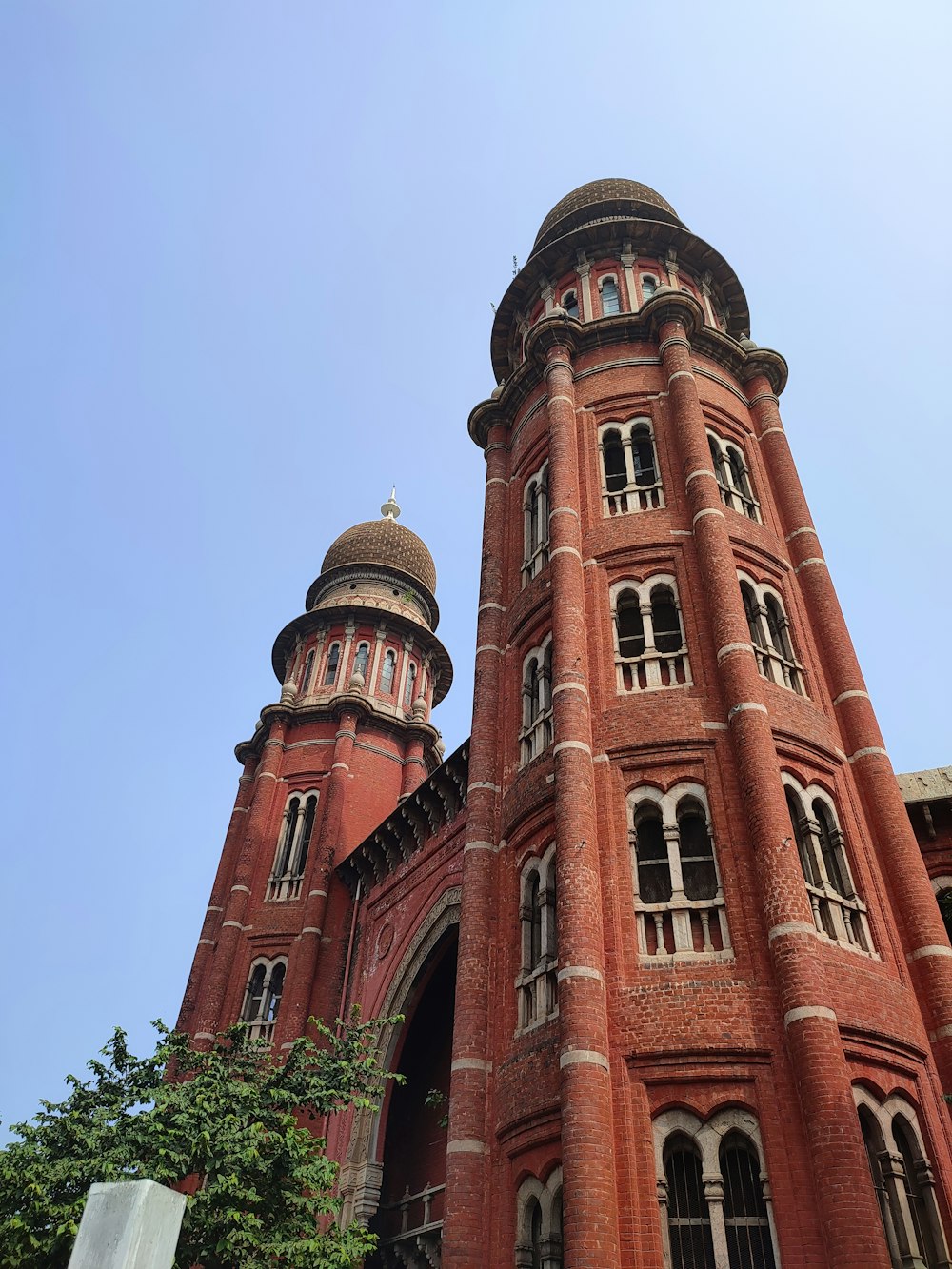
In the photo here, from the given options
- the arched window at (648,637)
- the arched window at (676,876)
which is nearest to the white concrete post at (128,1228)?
the arched window at (676,876)

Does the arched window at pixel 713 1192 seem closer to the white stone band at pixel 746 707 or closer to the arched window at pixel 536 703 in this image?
the white stone band at pixel 746 707

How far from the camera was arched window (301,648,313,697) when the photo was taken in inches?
1374

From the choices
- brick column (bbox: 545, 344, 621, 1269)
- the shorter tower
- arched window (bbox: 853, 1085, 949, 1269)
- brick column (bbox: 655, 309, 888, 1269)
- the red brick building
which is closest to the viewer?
brick column (bbox: 655, 309, 888, 1269)

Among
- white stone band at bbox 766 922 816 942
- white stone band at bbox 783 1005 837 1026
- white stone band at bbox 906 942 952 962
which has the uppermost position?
white stone band at bbox 906 942 952 962

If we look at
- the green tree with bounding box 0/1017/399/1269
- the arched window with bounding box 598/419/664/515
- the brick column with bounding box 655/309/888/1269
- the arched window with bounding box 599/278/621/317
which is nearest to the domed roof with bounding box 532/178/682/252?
the arched window with bounding box 599/278/621/317

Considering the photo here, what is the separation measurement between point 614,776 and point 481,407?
1153cm

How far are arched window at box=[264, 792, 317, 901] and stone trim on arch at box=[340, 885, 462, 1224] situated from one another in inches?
278

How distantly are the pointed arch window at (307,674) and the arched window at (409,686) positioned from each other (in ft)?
11.1

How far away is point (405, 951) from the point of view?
2298 centimetres

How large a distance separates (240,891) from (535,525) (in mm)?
14584

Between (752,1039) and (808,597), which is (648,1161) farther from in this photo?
(808,597)

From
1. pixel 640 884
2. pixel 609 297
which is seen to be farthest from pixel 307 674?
pixel 640 884

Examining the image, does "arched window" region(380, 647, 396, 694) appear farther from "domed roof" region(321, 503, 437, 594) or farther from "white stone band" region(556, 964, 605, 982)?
"white stone band" region(556, 964, 605, 982)

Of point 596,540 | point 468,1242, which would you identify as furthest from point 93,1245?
point 596,540
